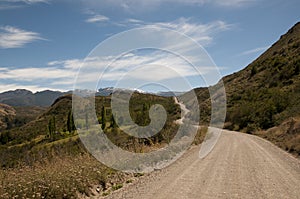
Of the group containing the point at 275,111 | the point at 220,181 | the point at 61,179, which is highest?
the point at 275,111

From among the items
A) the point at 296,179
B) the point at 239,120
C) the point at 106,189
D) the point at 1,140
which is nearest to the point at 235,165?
the point at 296,179

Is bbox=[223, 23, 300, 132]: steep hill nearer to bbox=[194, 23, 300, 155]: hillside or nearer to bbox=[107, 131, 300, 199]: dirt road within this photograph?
bbox=[194, 23, 300, 155]: hillside

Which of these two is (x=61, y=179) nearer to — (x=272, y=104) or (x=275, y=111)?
(x=275, y=111)

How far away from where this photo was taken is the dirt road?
8609mm

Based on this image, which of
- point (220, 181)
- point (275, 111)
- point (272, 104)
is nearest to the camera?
point (220, 181)

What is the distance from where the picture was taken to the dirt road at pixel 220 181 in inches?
339

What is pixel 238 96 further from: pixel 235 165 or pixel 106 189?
pixel 106 189

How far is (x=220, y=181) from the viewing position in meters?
10.2

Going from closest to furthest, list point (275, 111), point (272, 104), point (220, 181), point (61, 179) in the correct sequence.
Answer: point (61, 179) → point (220, 181) → point (275, 111) → point (272, 104)

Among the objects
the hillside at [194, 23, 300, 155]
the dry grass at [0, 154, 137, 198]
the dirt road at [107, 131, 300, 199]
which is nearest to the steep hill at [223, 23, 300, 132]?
the hillside at [194, 23, 300, 155]

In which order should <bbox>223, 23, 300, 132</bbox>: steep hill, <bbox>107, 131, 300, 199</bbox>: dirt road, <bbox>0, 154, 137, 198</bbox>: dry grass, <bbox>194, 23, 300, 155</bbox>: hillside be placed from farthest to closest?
<bbox>223, 23, 300, 132</bbox>: steep hill, <bbox>194, 23, 300, 155</bbox>: hillside, <bbox>107, 131, 300, 199</bbox>: dirt road, <bbox>0, 154, 137, 198</bbox>: dry grass

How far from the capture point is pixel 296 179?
35.1 ft

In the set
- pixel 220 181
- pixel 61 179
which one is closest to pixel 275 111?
pixel 220 181

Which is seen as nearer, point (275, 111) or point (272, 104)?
point (275, 111)
